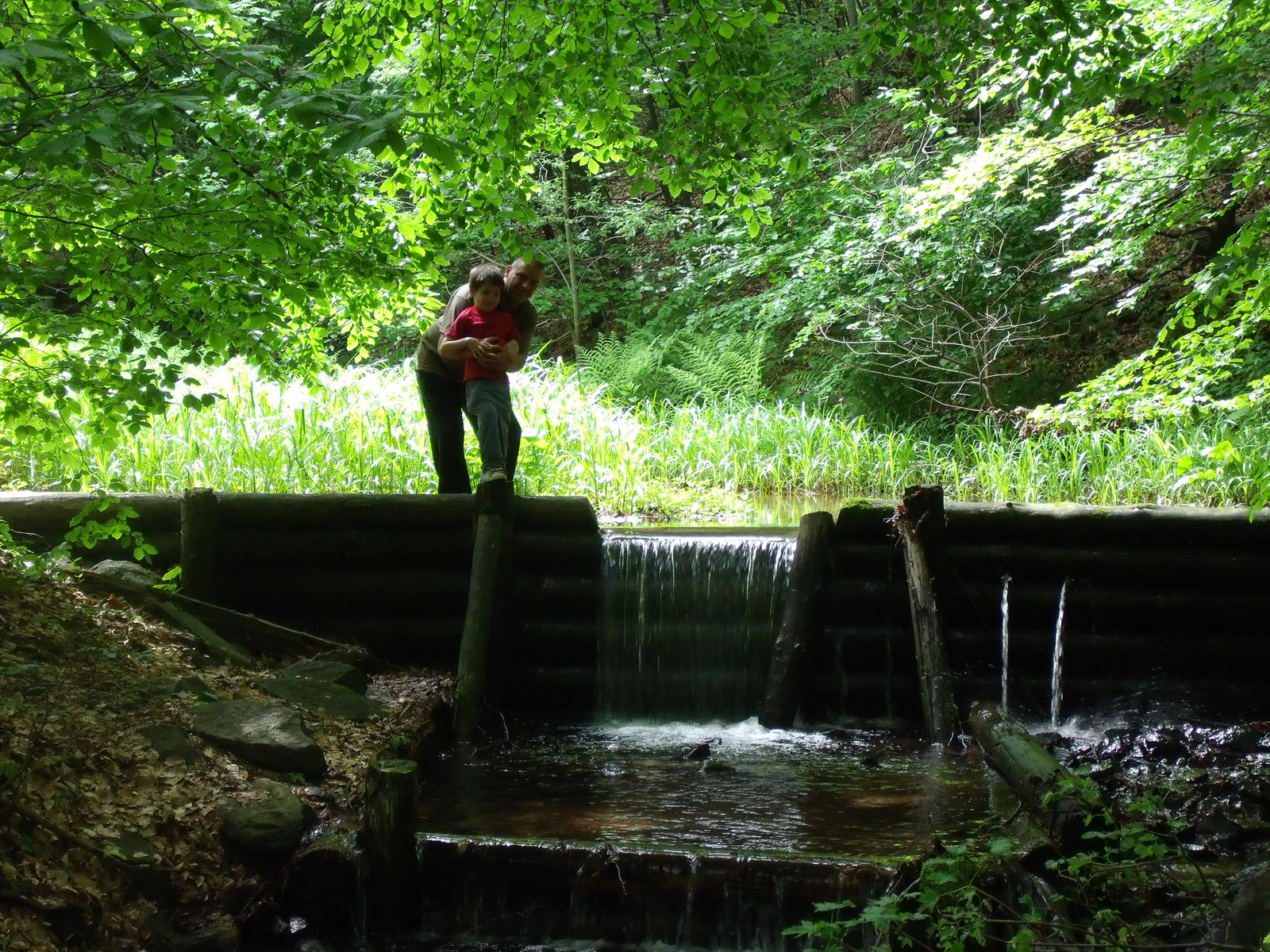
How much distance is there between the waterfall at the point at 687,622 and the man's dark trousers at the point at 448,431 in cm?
102

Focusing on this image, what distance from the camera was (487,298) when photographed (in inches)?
262

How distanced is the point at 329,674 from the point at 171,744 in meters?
1.42

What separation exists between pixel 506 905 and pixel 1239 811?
3.40 meters

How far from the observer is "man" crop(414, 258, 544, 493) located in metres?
6.73

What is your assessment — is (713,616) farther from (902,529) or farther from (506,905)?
(506,905)

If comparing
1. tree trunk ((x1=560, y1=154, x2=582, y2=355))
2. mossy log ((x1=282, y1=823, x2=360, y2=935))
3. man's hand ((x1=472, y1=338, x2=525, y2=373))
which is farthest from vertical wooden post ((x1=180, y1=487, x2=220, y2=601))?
tree trunk ((x1=560, y1=154, x2=582, y2=355))

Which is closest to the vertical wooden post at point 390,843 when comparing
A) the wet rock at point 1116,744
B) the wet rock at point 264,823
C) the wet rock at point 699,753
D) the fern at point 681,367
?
the wet rock at point 264,823

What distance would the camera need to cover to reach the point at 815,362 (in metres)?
14.7

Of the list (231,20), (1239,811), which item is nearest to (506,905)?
(1239,811)

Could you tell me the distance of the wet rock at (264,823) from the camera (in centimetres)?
436

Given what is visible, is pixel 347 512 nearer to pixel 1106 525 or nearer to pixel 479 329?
pixel 479 329

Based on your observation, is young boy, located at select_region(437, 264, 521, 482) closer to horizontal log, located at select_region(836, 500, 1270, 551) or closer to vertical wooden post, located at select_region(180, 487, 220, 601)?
vertical wooden post, located at select_region(180, 487, 220, 601)

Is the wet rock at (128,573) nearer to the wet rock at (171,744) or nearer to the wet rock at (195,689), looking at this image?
the wet rock at (195,689)

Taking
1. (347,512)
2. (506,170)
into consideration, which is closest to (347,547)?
(347,512)
